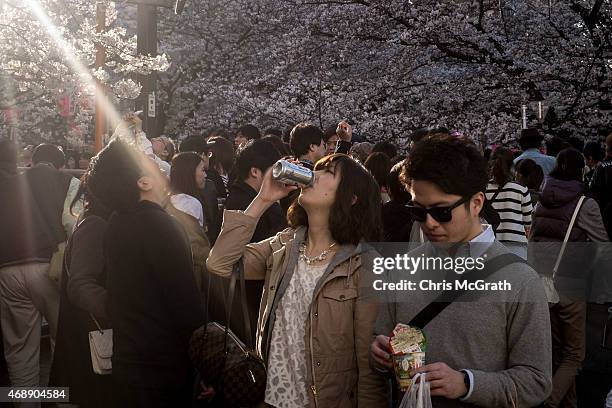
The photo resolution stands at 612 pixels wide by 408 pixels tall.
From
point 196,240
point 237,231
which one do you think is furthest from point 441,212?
point 196,240

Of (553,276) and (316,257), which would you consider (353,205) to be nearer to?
(316,257)

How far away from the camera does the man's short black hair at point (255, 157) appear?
4676mm

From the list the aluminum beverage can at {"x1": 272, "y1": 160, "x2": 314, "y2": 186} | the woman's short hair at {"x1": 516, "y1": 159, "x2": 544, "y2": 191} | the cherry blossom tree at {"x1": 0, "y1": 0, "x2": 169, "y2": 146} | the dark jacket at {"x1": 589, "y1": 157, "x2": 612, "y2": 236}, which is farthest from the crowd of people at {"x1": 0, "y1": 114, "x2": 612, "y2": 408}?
the cherry blossom tree at {"x1": 0, "y1": 0, "x2": 169, "y2": 146}

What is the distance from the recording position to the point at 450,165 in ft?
8.00

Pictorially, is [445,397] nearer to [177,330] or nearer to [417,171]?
[417,171]

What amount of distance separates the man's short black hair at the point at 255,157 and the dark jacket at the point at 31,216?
1885mm

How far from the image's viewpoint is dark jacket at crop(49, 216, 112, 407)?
3.84 m

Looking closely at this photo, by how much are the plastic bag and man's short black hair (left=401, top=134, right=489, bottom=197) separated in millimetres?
617

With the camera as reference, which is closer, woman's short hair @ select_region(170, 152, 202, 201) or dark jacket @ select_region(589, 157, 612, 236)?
woman's short hair @ select_region(170, 152, 202, 201)

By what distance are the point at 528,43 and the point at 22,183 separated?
12.3 m

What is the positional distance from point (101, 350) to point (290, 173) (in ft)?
4.91

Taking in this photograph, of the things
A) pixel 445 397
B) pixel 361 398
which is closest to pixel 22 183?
pixel 361 398

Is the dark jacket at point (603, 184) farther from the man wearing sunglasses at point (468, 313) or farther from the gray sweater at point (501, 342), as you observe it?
the gray sweater at point (501, 342)

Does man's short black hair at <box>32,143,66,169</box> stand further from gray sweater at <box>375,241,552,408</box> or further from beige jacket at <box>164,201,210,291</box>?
gray sweater at <box>375,241,552,408</box>
